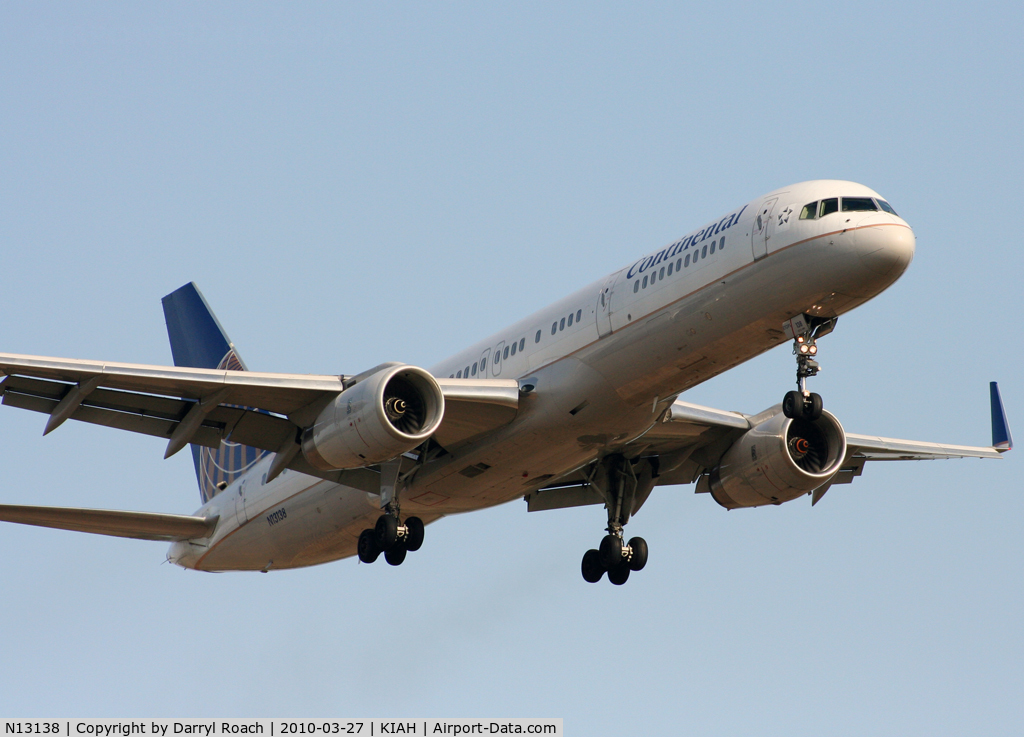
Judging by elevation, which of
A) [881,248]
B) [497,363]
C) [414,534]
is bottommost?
[414,534]

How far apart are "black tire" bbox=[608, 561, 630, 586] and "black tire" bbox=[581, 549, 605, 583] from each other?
27 centimetres

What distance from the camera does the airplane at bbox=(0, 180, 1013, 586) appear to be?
25.5 metres

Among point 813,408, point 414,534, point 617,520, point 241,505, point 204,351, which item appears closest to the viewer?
point 813,408

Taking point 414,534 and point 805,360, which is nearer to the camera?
point 805,360

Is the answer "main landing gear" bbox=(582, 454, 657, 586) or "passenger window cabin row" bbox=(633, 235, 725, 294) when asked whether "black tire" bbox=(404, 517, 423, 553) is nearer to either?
"main landing gear" bbox=(582, 454, 657, 586)

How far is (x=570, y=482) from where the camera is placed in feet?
112

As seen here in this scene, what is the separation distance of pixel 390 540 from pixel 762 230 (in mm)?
10320

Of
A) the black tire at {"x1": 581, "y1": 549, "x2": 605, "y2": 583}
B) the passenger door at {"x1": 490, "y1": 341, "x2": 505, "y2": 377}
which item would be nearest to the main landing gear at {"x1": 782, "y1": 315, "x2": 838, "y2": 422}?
the passenger door at {"x1": 490, "y1": 341, "x2": 505, "y2": 377}

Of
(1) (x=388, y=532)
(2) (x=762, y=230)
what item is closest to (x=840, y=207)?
(2) (x=762, y=230)

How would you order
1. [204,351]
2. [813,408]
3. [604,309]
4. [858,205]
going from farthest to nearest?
1. [204,351]
2. [604,309]
3. [813,408]
4. [858,205]

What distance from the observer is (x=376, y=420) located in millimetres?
26391

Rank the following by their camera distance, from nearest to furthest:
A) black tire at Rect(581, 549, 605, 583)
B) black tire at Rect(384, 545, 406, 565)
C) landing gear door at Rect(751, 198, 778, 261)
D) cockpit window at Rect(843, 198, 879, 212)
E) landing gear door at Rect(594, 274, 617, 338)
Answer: cockpit window at Rect(843, 198, 879, 212) < landing gear door at Rect(751, 198, 778, 261) < landing gear door at Rect(594, 274, 617, 338) < black tire at Rect(384, 545, 406, 565) < black tire at Rect(581, 549, 605, 583)

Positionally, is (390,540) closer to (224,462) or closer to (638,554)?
(638,554)

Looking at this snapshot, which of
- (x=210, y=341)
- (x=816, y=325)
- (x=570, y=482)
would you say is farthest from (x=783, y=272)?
(x=210, y=341)
